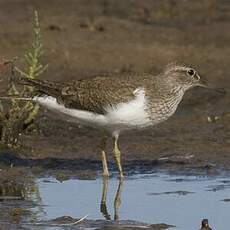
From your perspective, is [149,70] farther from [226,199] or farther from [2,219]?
[2,219]

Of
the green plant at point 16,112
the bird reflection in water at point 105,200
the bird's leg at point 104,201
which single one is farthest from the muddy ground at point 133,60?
the bird reflection in water at point 105,200

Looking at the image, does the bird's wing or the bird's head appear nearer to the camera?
the bird's wing

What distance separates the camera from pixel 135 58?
15.8 metres

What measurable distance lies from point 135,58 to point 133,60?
82 millimetres

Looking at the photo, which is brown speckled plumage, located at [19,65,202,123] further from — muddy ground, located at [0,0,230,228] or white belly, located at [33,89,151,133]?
muddy ground, located at [0,0,230,228]

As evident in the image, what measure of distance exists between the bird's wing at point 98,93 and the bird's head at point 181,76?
21.6 inches

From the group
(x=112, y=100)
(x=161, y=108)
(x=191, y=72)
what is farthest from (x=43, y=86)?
(x=191, y=72)

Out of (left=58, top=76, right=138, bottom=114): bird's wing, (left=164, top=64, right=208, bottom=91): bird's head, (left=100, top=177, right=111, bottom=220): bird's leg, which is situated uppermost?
(left=164, top=64, right=208, bottom=91): bird's head

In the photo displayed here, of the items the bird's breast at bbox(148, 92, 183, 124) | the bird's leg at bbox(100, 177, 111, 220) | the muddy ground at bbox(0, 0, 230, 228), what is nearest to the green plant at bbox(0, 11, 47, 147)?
the muddy ground at bbox(0, 0, 230, 228)

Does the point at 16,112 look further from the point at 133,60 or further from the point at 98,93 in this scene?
the point at 133,60

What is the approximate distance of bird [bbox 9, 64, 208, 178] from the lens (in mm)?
10555

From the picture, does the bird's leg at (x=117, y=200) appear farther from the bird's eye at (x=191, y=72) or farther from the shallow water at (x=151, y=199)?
the bird's eye at (x=191, y=72)

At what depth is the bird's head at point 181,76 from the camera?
1113cm

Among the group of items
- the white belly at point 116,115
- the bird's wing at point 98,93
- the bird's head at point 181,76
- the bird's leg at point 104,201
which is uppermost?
the bird's head at point 181,76
